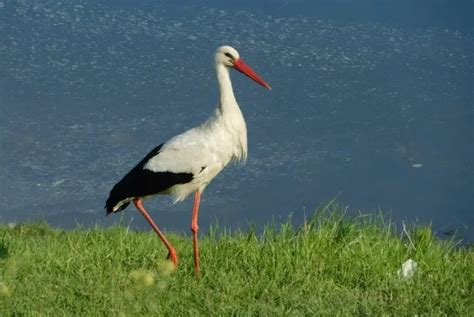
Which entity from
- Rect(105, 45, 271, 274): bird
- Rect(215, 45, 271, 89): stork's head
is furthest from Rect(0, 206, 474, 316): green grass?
Rect(215, 45, 271, 89): stork's head

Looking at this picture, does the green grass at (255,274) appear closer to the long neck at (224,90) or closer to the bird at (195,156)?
the bird at (195,156)

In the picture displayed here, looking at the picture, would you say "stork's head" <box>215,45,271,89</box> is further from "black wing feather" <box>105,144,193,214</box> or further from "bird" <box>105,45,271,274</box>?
"black wing feather" <box>105,144,193,214</box>

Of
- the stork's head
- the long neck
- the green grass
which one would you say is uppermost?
the stork's head

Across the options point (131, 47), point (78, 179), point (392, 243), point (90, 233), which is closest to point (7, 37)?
point (131, 47)

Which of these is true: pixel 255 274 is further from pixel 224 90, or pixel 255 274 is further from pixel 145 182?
pixel 224 90

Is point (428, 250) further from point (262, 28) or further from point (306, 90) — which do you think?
point (262, 28)

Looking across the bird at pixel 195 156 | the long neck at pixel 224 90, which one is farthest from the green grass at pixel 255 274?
the long neck at pixel 224 90

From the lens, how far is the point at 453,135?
11.3 meters

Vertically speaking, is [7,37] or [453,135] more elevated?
[7,37]

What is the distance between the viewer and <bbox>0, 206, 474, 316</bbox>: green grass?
6.51m

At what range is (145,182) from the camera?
24.3ft

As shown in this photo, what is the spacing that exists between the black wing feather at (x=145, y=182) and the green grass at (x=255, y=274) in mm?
326

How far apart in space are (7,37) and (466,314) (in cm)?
855

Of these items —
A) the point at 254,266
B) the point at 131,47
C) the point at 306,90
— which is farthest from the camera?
the point at 131,47
